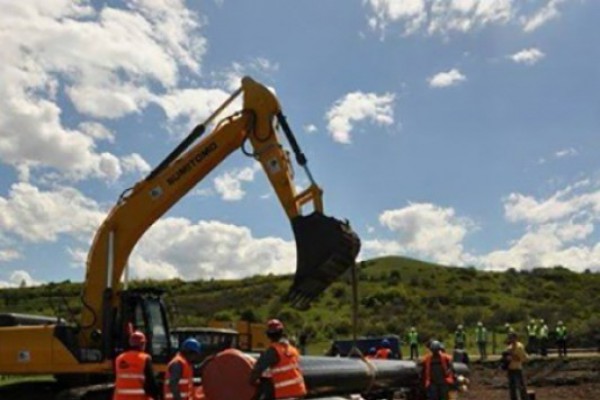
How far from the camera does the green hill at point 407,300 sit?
56531mm

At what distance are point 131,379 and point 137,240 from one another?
6880 millimetres

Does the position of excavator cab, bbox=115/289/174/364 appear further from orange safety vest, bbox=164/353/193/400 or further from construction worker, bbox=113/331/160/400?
orange safety vest, bbox=164/353/193/400

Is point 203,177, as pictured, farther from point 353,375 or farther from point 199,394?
point 199,394

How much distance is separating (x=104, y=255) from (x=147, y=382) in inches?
259

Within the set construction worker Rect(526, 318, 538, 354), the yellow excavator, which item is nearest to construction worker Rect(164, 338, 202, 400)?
the yellow excavator

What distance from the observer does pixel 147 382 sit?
499 inches

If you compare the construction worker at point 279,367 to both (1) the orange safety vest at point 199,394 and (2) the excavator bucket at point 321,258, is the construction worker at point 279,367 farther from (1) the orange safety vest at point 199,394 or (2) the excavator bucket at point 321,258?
(2) the excavator bucket at point 321,258

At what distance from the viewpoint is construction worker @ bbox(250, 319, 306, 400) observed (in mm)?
11938

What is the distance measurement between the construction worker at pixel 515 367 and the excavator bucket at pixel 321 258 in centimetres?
827

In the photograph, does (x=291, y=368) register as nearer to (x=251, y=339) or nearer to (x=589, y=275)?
(x=251, y=339)

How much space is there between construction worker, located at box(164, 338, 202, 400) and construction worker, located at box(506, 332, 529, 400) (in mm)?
13403

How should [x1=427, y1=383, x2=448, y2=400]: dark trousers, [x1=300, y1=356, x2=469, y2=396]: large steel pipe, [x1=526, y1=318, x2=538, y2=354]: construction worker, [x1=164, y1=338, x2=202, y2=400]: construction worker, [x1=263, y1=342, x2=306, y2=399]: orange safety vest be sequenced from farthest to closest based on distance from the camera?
[x1=526, y1=318, x2=538, y2=354]: construction worker → [x1=427, y1=383, x2=448, y2=400]: dark trousers → [x1=300, y1=356, x2=469, y2=396]: large steel pipe → [x1=164, y1=338, x2=202, y2=400]: construction worker → [x1=263, y1=342, x2=306, y2=399]: orange safety vest

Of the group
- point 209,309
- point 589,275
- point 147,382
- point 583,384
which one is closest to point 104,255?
point 147,382

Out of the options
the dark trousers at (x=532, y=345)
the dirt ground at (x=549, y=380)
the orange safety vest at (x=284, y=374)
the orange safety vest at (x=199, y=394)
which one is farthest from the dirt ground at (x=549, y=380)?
the orange safety vest at (x=284, y=374)
